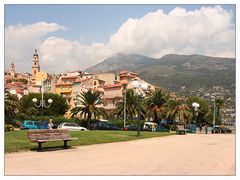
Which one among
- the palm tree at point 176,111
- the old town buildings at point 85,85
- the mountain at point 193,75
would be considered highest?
the mountain at point 193,75

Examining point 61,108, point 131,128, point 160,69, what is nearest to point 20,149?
point 131,128

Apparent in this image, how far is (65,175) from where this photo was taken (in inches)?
334

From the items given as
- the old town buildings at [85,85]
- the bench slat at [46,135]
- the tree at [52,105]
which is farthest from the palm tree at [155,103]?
the bench slat at [46,135]

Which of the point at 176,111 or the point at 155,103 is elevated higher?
the point at 155,103

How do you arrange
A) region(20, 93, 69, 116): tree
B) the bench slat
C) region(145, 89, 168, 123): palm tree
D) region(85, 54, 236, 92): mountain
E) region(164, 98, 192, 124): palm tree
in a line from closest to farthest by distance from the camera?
the bench slat
region(164, 98, 192, 124): palm tree
region(145, 89, 168, 123): palm tree
region(20, 93, 69, 116): tree
region(85, 54, 236, 92): mountain

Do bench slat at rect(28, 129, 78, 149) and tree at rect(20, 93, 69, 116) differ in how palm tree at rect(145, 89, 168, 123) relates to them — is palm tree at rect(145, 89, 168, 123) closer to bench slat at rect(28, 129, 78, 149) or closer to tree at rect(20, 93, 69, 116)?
tree at rect(20, 93, 69, 116)

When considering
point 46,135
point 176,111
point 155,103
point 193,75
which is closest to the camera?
point 46,135

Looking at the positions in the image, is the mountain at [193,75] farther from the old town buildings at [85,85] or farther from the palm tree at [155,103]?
the palm tree at [155,103]

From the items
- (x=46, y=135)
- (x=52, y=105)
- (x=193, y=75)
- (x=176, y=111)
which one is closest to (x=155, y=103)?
(x=176, y=111)

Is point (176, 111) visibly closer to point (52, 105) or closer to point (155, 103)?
point (155, 103)

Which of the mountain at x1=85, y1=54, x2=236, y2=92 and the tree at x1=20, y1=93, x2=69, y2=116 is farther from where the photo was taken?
the mountain at x1=85, y1=54, x2=236, y2=92

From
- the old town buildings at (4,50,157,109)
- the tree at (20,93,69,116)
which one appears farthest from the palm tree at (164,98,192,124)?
the old town buildings at (4,50,157,109)

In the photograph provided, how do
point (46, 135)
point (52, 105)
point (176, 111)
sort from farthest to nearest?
point (52, 105) → point (176, 111) → point (46, 135)

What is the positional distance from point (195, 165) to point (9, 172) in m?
5.15
